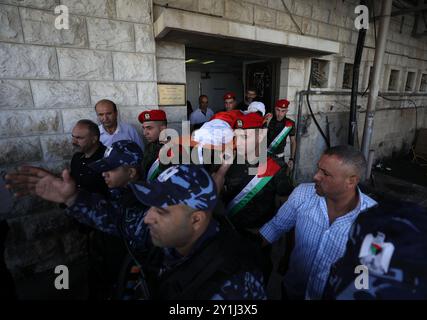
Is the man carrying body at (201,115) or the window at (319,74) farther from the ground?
the window at (319,74)

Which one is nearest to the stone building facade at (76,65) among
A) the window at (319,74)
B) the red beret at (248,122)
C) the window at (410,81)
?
the window at (319,74)

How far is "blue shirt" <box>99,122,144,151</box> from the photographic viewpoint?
304 cm

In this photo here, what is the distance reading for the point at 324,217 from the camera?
1.55 m

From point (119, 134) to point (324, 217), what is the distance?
2549 mm

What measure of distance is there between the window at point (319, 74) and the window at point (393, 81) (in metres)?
3.39

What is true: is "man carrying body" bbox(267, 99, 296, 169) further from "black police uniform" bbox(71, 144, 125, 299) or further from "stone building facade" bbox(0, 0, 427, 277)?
"black police uniform" bbox(71, 144, 125, 299)

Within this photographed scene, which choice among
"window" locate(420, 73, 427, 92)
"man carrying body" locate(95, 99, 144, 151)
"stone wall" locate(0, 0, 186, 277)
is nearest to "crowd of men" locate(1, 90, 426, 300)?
"man carrying body" locate(95, 99, 144, 151)

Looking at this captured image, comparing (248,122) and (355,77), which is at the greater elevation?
(355,77)

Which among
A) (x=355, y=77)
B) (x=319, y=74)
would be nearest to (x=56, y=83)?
(x=319, y=74)

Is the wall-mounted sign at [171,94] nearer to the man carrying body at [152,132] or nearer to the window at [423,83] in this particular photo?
the man carrying body at [152,132]

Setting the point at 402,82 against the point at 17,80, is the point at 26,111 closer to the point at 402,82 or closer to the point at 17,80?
the point at 17,80

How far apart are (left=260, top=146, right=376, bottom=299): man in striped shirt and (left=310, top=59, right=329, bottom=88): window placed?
4506 mm

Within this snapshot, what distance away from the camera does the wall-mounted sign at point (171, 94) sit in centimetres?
346

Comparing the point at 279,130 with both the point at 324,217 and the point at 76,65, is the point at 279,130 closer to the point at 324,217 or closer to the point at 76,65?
the point at 324,217
